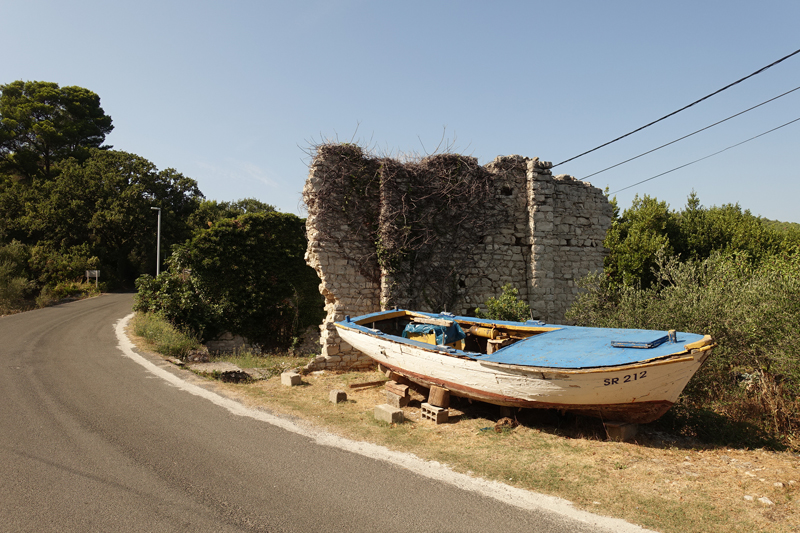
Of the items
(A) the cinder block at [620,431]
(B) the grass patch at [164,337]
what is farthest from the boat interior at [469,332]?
(B) the grass patch at [164,337]

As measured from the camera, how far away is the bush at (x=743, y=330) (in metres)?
5.03

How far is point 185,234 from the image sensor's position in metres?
34.8

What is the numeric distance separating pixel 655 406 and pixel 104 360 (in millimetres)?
10896

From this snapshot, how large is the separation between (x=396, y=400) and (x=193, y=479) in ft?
10.2

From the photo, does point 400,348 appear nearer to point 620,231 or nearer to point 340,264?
point 340,264

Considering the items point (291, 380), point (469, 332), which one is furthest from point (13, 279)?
point (469, 332)

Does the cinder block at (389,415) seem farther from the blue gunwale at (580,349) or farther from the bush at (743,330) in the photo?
the bush at (743,330)

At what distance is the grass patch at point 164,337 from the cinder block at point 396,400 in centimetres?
604

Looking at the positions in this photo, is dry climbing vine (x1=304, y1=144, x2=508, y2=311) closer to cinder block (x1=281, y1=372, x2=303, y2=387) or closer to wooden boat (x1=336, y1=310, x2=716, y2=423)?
cinder block (x1=281, y1=372, x2=303, y2=387)

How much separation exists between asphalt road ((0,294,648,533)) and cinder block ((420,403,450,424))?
1386 mm

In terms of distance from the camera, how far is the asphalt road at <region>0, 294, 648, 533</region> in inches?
134

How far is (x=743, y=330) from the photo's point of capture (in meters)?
5.51

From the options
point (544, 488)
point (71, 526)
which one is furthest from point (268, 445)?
point (544, 488)

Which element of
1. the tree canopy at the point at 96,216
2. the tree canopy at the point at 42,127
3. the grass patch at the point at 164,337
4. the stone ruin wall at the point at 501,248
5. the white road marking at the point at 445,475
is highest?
the tree canopy at the point at 42,127
